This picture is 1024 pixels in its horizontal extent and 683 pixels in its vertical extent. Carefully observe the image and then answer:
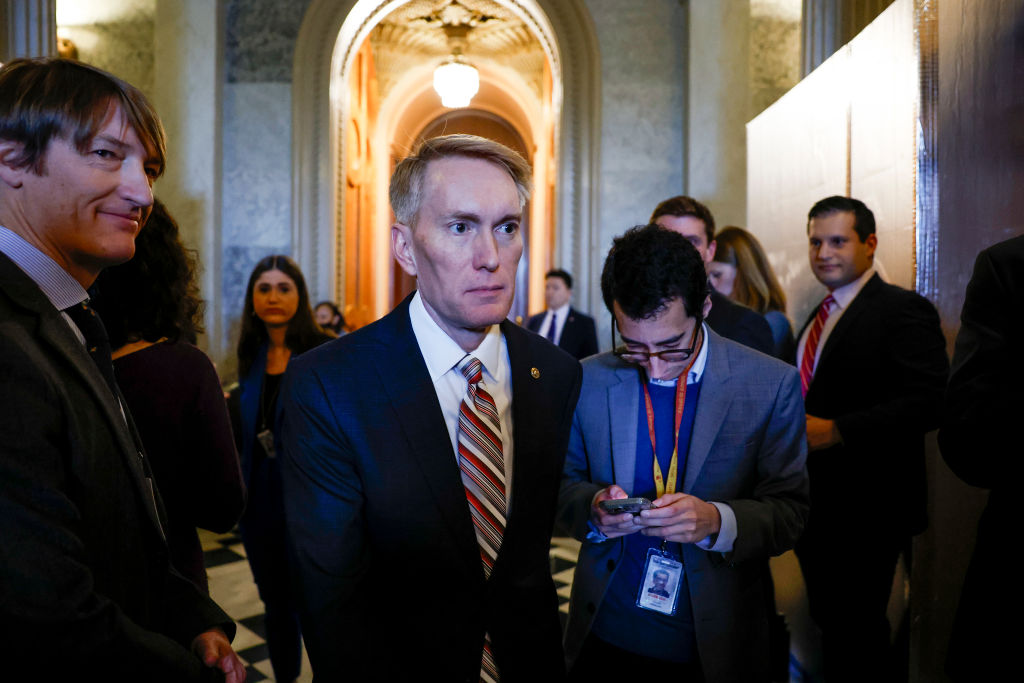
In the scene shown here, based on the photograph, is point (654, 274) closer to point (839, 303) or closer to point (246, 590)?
point (839, 303)

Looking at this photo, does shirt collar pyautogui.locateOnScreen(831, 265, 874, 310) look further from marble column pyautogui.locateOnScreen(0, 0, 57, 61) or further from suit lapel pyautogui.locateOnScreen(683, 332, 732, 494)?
marble column pyautogui.locateOnScreen(0, 0, 57, 61)

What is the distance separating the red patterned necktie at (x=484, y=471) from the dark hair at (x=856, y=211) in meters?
2.15

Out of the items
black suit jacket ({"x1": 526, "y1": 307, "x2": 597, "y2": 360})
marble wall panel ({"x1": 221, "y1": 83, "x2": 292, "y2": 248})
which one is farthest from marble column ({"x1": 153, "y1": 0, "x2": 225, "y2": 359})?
black suit jacket ({"x1": 526, "y1": 307, "x2": 597, "y2": 360})

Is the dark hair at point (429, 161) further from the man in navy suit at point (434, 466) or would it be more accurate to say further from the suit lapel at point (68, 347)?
the suit lapel at point (68, 347)

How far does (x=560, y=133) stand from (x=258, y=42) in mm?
3593

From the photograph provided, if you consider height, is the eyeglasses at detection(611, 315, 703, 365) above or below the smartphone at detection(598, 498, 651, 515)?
above

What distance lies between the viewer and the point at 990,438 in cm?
138

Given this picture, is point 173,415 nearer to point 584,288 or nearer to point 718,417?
point 718,417

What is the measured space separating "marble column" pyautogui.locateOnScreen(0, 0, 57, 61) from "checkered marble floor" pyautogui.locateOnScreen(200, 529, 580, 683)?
10.6ft

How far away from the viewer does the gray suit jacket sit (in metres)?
1.76

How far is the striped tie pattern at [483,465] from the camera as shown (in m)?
1.43

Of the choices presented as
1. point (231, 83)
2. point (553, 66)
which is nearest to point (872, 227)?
point (553, 66)

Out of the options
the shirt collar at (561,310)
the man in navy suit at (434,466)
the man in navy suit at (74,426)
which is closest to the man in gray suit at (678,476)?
the man in navy suit at (434,466)

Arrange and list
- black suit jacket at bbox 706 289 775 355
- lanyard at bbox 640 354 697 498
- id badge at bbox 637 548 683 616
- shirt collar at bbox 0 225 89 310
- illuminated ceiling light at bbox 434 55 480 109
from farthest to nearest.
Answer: illuminated ceiling light at bbox 434 55 480 109 → black suit jacket at bbox 706 289 775 355 → lanyard at bbox 640 354 697 498 → id badge at bbox 637 548 683 616 → shirt collar at bbox 0 225 89 310
